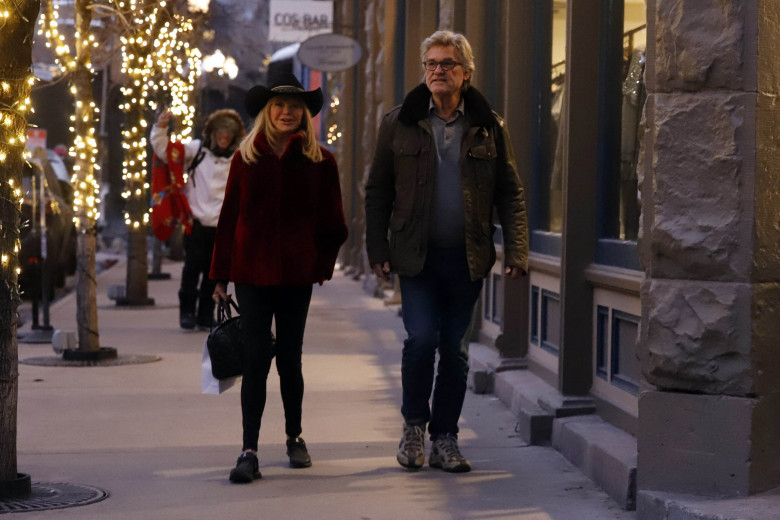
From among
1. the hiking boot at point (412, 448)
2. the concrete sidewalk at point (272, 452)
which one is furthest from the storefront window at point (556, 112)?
the hiking boot at point (412, 448)

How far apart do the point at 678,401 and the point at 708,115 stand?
3.76ft

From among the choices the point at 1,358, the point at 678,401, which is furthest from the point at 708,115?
the point at 1,358

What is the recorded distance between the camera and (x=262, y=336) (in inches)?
270

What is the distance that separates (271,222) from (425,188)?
76cm

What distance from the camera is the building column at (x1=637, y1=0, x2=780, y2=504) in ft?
18.1

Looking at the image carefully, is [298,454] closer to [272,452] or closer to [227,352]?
[272,452]

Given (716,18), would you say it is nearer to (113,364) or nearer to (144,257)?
(113,364)

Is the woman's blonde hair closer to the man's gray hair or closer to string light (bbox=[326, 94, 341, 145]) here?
the man's gray hair

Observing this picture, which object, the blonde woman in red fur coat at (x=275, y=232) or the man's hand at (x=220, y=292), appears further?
the man's hand at (x=220, y=292)

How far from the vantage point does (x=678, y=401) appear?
570 centimetres

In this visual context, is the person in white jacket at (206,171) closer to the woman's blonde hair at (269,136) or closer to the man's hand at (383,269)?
the woman's blonde hair at (269,136)

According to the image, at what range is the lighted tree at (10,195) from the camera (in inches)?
247

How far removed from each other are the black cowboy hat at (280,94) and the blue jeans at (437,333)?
94 centimetres

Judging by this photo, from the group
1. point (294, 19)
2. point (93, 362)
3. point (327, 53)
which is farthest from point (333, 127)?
point (93, 362)
